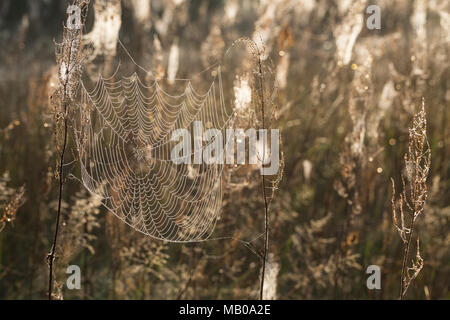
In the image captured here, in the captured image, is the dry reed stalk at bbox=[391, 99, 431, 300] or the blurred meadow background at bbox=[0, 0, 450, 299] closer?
the dry reed stalk at bbox=[391, 99, 431, 300]

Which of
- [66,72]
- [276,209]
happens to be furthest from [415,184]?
[276,209]

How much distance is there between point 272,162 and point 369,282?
106cm

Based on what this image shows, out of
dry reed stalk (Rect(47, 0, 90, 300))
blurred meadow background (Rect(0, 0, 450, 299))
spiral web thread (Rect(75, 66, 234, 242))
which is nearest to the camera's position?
dry reed stalk (Rect(47, 0, 90, 300))

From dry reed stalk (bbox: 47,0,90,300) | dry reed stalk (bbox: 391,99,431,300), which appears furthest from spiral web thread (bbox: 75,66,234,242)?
dry reed stalk (bbox: 391,99,431,300)

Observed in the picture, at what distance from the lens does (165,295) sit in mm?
2939

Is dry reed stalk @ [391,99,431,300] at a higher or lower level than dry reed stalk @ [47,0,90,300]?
lower

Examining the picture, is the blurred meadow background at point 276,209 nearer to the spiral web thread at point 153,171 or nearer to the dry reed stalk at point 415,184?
the spiral web thread at point 153,171

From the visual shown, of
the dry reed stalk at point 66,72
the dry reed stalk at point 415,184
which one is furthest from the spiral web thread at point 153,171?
the dry reed stalk at point 415,184

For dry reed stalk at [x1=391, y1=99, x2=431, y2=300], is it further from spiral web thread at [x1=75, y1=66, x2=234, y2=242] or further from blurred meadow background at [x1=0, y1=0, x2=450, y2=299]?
spiral web thread at [x1=75, y1=66, x2=234, y2=242]

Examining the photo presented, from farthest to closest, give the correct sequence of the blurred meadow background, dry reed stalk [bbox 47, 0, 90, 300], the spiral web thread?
Answer: 1. the spiral web thread
2. the blurred meadow background
3. dry reed stalk [bbox 47, 0, 90, 300]

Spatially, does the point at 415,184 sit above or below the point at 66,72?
below

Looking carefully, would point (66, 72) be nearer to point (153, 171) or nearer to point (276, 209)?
point (276, 209)
